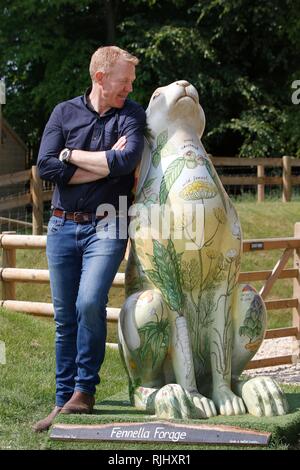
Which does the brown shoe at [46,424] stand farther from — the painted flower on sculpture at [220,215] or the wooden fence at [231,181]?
the wooden fence at [231,181]

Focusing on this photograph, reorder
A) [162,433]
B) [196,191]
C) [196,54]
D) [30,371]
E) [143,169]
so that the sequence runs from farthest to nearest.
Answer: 1. [196,54]
2. [30,371]
3. [143,169]
4. [196,191]
5. [162,433]

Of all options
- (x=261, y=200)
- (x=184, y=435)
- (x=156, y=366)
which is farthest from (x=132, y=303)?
(x=261, y=200)

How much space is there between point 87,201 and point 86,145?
277mm

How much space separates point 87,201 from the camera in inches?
146

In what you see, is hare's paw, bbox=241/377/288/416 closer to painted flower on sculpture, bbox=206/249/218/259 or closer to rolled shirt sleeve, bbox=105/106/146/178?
painted flower on sculpture, bbox=206/249/218/259

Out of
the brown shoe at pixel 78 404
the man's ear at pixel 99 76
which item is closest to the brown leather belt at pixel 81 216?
the man's ear at pixel 99 76

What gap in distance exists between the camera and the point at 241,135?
16766 millimetres

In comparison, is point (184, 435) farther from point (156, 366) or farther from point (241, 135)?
point (241, 135)

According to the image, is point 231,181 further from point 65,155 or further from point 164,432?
point 164,432

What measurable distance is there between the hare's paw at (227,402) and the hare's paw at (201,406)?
0.05m

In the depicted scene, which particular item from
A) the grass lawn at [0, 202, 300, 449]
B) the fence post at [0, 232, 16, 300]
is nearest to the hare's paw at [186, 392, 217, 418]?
the grass lawn at [0, 202, 300, 449]

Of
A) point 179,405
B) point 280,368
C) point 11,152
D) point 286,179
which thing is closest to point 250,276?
point 280,368

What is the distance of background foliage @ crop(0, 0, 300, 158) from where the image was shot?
15773 mm
